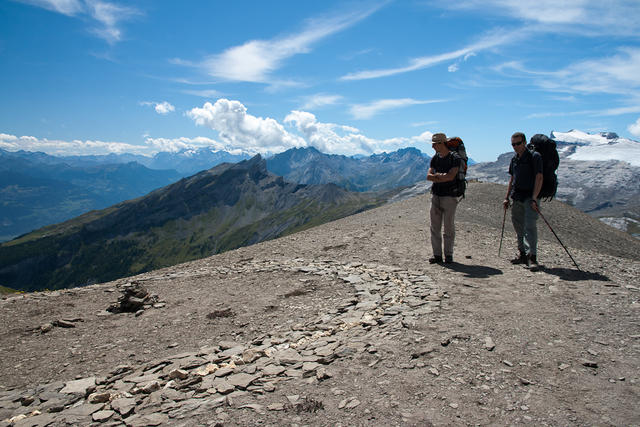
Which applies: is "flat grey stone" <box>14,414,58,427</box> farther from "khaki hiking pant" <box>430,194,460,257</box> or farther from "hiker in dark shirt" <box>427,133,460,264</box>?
"khaki hiking pant" <box>430,194,460,257</box>

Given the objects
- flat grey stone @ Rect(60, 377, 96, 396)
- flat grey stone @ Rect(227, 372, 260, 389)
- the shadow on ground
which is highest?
the shadow on ground

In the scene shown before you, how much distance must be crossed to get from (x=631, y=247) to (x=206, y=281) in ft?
104

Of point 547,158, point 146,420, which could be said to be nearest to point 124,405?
point 146,420

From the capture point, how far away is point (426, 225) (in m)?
21.4

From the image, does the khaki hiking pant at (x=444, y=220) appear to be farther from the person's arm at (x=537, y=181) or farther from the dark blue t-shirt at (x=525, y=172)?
the person's arm at (x=537, y=181)

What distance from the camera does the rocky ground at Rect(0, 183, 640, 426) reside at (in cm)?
542

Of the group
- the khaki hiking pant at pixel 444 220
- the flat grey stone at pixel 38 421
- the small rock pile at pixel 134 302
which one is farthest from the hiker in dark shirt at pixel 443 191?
the flat grey stone at pixel 38 421

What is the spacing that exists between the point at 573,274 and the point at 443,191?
466 cm

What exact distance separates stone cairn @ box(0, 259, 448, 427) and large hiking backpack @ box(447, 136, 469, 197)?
4058 mm

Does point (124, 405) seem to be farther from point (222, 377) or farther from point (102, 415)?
point (222, 377)

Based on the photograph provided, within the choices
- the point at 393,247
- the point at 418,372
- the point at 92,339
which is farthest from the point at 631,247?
the point at 92,339

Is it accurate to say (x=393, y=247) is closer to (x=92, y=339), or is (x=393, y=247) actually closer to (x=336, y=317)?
(x=336, y=317)

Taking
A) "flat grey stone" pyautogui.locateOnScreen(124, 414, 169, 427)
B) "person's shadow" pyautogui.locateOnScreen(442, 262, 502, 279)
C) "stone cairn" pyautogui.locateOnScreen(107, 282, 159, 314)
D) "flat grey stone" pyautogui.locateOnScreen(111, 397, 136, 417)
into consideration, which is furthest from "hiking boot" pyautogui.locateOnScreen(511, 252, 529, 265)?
"stone cairn" pyautogui.locateOnScreen(107, 282, 159, 314)

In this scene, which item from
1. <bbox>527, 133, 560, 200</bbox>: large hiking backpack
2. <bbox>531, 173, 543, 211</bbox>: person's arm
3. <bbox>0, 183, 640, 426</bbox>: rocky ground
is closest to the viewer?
<bbox>0, 183, 640, 426</bbox>: rocky ground
